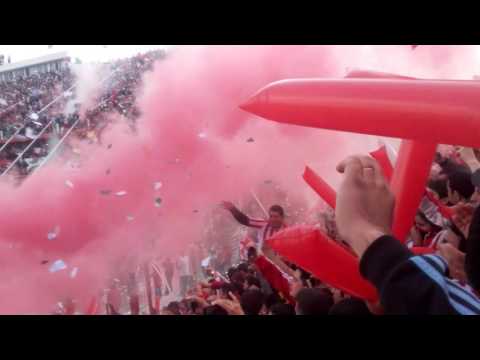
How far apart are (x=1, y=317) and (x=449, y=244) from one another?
1451mm

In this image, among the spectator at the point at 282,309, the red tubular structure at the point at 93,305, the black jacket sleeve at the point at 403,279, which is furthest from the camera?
the red tubular structure at the point at 93,305

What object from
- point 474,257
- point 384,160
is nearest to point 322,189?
point 384,160

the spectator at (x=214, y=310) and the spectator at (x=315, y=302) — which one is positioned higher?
the spectator at (x=315, y=302)

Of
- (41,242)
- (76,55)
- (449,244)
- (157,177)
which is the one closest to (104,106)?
(76,55)

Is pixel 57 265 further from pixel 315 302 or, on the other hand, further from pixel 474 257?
pixel 474 257

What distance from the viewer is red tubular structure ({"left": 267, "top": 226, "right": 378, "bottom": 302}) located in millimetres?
1183

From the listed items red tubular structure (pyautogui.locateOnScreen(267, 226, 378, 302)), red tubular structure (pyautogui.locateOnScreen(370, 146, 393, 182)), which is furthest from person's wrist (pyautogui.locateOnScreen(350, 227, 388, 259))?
red tubular structure (pyautogui.locateOnScreen(370, 146, 393, 182))

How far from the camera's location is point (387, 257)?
50 centimetres

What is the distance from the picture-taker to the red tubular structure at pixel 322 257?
3.88ft

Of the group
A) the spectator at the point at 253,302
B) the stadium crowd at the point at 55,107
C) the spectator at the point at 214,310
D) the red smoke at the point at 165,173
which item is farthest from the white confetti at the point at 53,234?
the spectator at the point at 253,302

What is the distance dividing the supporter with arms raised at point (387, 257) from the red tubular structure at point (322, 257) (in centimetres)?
60

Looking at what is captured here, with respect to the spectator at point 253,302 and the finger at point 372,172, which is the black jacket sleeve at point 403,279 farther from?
the spectator at point 253,302

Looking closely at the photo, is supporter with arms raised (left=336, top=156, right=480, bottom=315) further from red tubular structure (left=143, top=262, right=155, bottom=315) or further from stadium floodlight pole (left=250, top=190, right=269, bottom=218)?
red tubular structure (left=143, top=262, right=155, bottom=315)

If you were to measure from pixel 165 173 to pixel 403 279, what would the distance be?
4.49ft
